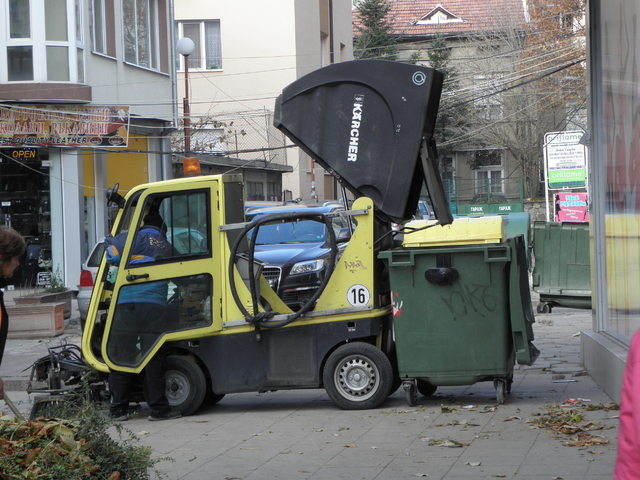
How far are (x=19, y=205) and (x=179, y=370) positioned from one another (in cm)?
1307

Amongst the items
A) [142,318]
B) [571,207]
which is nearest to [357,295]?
[142,318]

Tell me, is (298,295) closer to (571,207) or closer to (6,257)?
(6,257)

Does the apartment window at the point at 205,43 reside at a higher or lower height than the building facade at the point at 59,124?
higher

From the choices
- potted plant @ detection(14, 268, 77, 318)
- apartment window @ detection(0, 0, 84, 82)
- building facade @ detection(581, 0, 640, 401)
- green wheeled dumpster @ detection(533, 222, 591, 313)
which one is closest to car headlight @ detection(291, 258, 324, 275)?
building facade @ detection(581, 0, 640, 401)

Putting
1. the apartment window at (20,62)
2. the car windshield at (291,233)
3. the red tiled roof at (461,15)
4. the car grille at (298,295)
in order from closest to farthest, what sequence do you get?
the car grille at (298,295) → the car windshield at (291,233) → the apartment window at (20,62) → the red tiled roof at (461,15)

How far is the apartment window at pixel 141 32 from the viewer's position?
73.2 ft

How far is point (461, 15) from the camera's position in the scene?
53.9 m

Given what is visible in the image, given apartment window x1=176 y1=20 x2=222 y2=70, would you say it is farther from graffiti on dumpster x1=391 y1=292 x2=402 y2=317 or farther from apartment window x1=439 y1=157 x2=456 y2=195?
graffiti on dumpster x1=391 y1=292 x2=402 y2=317

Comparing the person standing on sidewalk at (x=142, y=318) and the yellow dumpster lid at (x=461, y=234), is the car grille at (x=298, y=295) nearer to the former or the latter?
the person standing on sidewalk at (x=142, y=318)

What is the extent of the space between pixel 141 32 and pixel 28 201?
20.9 ft

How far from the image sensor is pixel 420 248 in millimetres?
7473

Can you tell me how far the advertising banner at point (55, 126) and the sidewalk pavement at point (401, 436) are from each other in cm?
1114

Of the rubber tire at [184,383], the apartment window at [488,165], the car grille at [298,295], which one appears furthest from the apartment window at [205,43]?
the rubber tire at [184,383]

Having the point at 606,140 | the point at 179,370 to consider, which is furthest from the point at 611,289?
the point at 179,370
